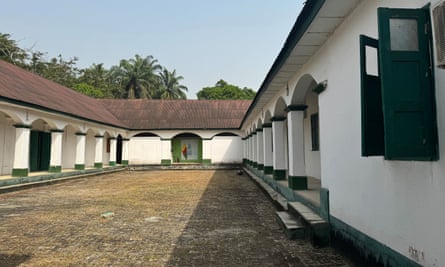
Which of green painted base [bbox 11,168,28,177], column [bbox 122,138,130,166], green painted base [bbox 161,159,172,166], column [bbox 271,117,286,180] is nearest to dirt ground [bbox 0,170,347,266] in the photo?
column [bbox 271,117,286,180]

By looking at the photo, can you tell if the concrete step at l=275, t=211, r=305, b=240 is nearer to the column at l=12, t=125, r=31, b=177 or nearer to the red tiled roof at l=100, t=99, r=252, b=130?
the column at l=12, t=125, r=31, b=177

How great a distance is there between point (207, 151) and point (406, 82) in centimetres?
1862

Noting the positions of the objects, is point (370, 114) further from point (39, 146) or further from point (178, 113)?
point (178, 113)

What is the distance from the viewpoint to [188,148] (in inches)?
875

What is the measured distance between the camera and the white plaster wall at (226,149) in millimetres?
20547

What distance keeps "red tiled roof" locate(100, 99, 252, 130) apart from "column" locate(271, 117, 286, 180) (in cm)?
1185

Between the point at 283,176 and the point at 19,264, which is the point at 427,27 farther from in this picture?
the point at 283,176

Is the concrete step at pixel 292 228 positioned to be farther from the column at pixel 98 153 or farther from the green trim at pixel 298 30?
the column at pixel 98 153

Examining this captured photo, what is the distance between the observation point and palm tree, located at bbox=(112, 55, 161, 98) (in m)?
33.0

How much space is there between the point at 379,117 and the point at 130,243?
3.61 metres

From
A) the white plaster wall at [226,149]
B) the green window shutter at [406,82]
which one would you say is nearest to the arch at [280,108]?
the green window shutter at [406,82]

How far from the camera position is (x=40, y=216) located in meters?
5.88

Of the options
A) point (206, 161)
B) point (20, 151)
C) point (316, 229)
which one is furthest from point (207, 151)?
point (316, 229)

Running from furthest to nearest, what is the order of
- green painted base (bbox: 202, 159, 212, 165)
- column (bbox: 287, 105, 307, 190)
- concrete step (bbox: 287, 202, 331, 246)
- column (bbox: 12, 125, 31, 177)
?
1. green painted base (bbox: 202, 159, 212, 165)
2. column (bbox: 12, 125, 31, 177)
3. column (bbox: 287, 105, 307, 190)
4. concrete step (bbox: 287, 202, 331, 246)
